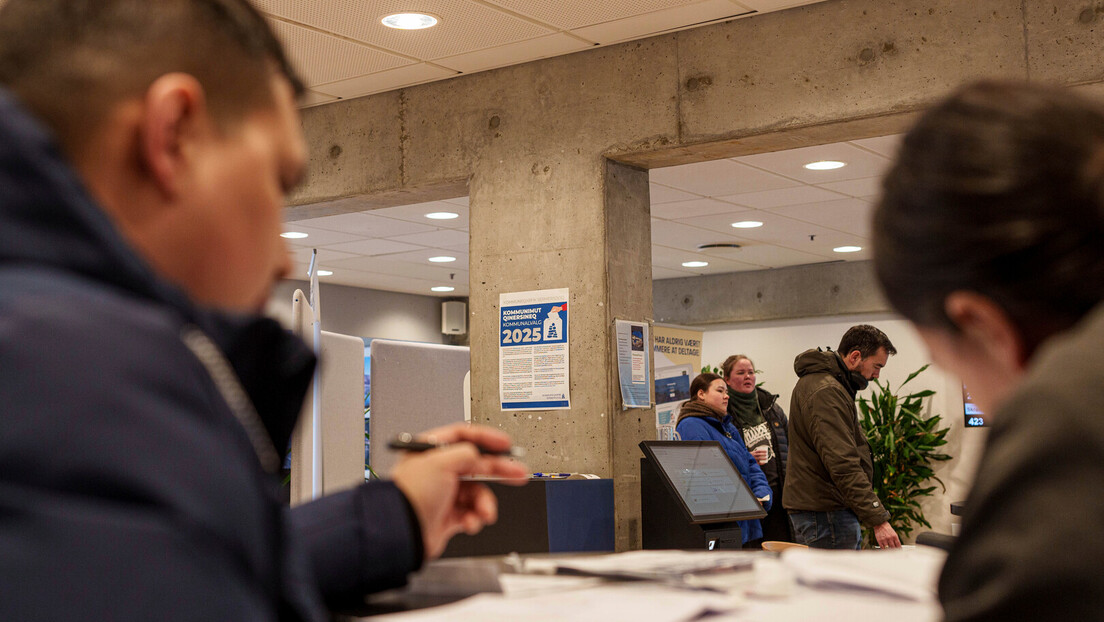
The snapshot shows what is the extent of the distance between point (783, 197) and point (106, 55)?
6.97 meters

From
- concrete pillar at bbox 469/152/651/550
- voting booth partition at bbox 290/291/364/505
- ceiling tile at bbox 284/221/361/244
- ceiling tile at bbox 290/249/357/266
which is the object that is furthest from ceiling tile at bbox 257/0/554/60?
ceiling tile at bbox 290/249/357/266

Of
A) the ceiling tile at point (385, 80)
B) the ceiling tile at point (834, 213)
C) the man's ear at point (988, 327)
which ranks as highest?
the ceiling tile at point (385, 80)

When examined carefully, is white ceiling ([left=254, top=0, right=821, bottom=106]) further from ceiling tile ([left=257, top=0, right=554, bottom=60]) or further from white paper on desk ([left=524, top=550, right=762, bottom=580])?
white paper on desk ([left=524, top=550, right=762, bottom=580])

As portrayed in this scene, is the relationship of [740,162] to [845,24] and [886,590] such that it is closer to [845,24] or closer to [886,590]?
[845,24]

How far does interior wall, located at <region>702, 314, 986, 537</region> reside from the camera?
940cm

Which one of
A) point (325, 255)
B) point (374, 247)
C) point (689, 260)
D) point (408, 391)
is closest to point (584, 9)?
point (408, 391)

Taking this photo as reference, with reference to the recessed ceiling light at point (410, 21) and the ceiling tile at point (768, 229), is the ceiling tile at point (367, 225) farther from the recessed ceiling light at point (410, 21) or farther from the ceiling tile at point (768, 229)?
the recessed ceiling light at point (410, 21)

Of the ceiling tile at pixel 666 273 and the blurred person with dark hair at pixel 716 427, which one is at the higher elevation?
the ceiling tile at pixel 666 273

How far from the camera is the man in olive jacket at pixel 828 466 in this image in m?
4.65

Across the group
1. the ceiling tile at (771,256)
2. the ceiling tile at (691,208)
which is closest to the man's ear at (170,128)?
the ceiling tile at (691,208)

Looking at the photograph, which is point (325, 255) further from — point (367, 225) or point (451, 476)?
point (451, 476)

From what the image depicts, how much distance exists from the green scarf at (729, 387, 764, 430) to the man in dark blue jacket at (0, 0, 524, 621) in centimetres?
576

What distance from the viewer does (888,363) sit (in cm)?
1055

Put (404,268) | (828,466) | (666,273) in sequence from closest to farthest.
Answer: (828,466), (404,268), (666,273)
